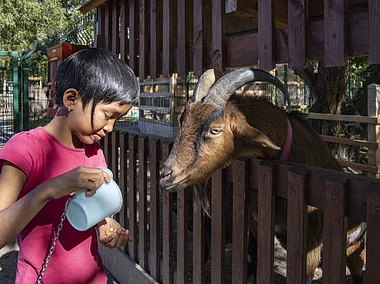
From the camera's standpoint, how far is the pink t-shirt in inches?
62.1

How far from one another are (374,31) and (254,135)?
0.87m

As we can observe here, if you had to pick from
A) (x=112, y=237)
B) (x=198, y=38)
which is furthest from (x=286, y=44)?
(x=112, y=237)

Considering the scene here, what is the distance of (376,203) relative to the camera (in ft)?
5.18

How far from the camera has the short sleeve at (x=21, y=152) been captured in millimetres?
1443

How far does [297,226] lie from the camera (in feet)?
6.48

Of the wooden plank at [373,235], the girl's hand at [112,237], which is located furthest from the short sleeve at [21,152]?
the wooden plank at [373,235]

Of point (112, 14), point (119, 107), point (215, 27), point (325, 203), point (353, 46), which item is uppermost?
point (112, 14)

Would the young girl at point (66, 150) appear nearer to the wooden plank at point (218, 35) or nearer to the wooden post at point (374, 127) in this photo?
the wooden plank at point (218, 35)

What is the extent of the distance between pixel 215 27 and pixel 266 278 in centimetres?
173

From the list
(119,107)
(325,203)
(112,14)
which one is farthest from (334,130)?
(119,107)

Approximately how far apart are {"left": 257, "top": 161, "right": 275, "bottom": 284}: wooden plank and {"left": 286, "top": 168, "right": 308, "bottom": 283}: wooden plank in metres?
0.13

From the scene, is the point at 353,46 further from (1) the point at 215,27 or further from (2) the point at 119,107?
(2) the point at 119,107

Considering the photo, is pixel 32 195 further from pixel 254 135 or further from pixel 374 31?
pixel 374 31

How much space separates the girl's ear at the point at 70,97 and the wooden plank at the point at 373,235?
1290 millimetres
